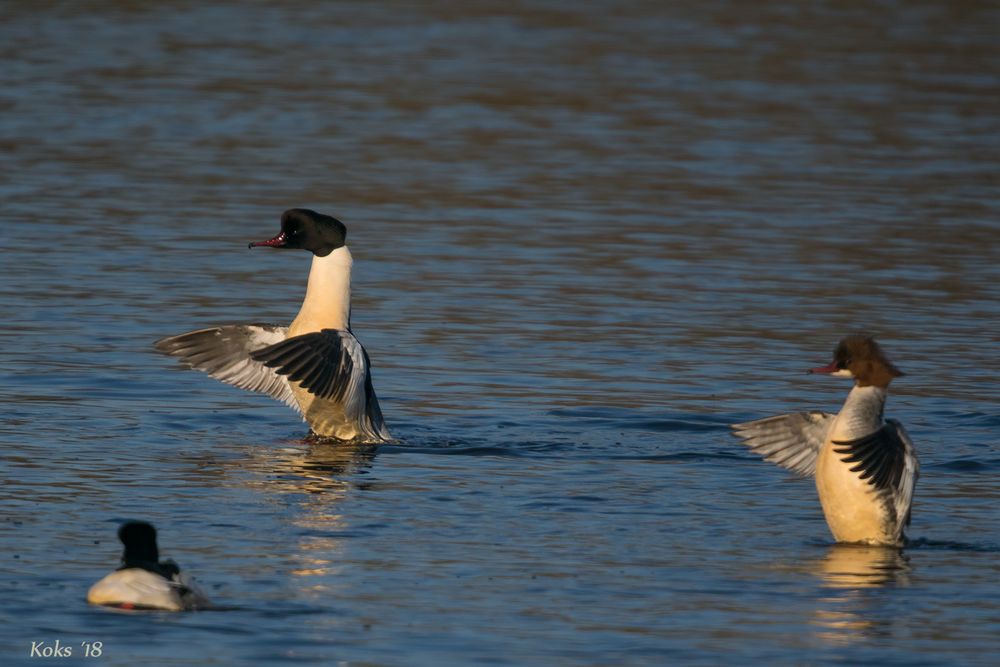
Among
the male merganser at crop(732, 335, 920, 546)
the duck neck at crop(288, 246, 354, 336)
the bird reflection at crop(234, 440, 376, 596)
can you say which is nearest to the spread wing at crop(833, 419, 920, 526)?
the male merganser at crop(732, 335, 920, 546)

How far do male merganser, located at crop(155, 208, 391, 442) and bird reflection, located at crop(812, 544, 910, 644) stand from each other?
11.3 feet

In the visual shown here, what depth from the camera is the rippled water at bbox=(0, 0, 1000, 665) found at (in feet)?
28.0

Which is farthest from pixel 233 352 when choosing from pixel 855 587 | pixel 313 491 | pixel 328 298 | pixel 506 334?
pixel 855 587

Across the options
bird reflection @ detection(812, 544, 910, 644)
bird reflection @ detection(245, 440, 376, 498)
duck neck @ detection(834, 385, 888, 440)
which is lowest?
bird reflection @ detection(245, 440, 376, 498)

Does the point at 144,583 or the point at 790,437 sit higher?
the point at 790,437

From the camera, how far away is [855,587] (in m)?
9.02

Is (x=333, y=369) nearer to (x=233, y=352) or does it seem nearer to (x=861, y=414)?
(x=233, y=352)

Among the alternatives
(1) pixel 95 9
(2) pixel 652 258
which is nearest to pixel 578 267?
(2) pixel 652 258

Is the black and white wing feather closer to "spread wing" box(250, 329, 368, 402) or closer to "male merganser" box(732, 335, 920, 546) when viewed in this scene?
"spread wing" box(250, 329, 368, 402)

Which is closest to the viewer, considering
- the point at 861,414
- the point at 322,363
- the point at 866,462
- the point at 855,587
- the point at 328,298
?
the point at 855,587

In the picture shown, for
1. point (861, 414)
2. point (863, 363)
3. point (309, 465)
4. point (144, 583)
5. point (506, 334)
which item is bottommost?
point (309, 465)

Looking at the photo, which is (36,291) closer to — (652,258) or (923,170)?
(652,258)

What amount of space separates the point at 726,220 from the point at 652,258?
2.24 meters

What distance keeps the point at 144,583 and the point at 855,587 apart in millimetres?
3251
